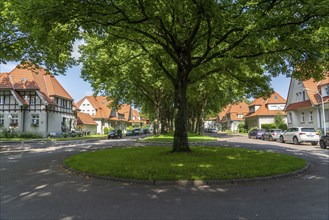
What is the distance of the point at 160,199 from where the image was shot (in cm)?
698

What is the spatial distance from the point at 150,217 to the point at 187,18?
35.0ft

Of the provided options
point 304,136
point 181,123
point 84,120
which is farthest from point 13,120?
point 304,136

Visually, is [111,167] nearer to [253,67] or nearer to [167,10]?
[167,10]

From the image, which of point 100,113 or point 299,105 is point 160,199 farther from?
point 100,113

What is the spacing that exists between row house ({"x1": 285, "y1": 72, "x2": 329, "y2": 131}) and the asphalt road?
31548 millimetres

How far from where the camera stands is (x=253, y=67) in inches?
714

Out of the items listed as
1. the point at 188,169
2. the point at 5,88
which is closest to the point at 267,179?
the point at 188,169

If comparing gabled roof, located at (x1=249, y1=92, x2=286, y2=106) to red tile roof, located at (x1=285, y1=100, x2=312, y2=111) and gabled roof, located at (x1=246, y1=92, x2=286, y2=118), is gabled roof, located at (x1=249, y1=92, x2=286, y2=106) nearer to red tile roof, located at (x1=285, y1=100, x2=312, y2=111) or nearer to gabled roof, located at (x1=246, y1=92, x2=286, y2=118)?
gabled roof, located at (x1=246, y1=92, x2=286, y2=118)

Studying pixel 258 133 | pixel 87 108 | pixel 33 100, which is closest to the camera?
pixel 258 133

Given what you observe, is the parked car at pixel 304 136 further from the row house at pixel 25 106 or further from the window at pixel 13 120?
the window at pixel 13 120

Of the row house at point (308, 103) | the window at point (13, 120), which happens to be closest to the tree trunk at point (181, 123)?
the row house at point (308, 103)

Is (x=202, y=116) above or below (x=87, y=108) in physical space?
below

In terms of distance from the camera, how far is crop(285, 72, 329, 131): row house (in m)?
38.4

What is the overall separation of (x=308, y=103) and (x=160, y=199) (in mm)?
40162
